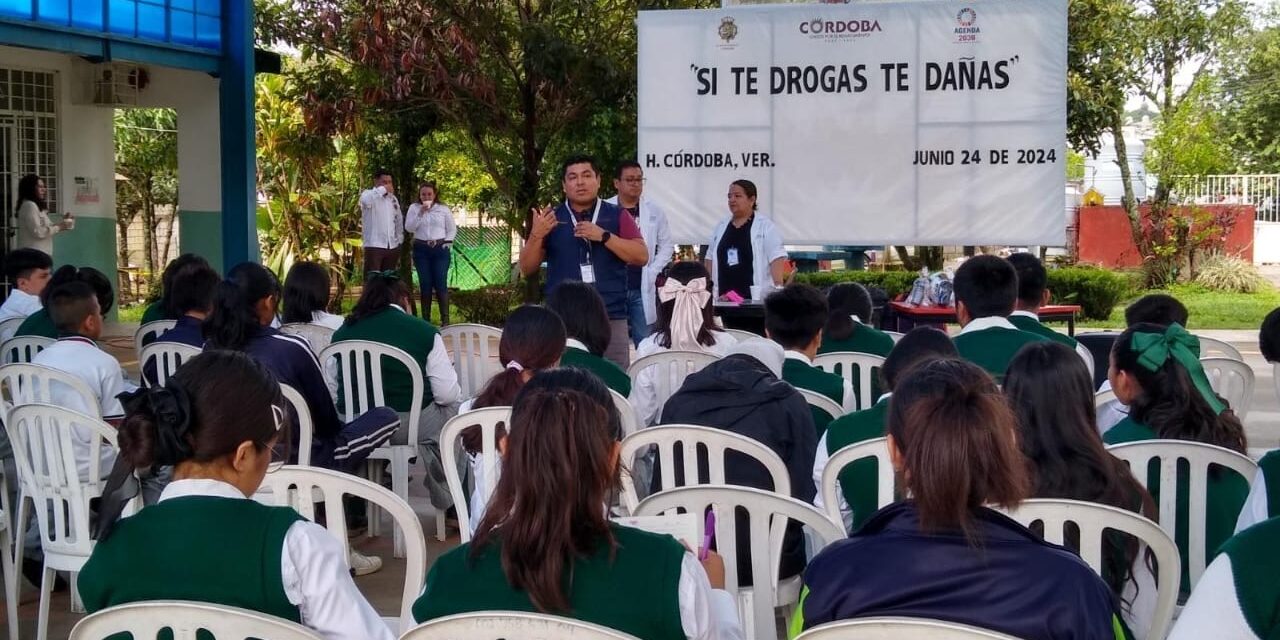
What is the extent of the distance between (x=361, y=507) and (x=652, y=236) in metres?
2.96

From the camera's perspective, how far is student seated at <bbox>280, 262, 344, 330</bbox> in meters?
6.08

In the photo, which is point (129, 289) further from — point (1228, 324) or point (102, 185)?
point (1228, 324)

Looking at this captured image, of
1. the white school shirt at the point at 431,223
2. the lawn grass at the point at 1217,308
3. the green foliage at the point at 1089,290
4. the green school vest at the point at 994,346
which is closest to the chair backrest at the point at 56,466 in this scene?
the green school vest at the point at 994,346

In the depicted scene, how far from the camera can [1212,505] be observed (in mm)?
3434

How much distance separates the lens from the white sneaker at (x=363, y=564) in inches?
210

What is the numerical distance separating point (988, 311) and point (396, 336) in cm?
233

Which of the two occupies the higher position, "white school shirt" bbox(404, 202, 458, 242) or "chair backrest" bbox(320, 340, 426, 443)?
"white school shirt" bbox(404, 202, 458, 242)

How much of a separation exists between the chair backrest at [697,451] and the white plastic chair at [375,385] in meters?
2.02

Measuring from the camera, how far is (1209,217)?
1969cm

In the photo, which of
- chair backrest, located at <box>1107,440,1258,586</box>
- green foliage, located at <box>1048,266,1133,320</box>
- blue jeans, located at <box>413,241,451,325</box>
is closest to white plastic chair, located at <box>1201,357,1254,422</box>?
chair backrest, located at <box>1107,440,1258,586</box>

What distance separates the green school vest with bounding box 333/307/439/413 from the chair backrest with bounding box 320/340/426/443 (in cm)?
4

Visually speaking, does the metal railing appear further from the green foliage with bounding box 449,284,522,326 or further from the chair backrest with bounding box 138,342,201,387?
the chair backrest with bounding box 138,342,201,387

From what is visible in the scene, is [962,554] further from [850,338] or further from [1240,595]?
[850,338]

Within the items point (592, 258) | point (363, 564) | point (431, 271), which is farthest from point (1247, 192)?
point (363, 564)
